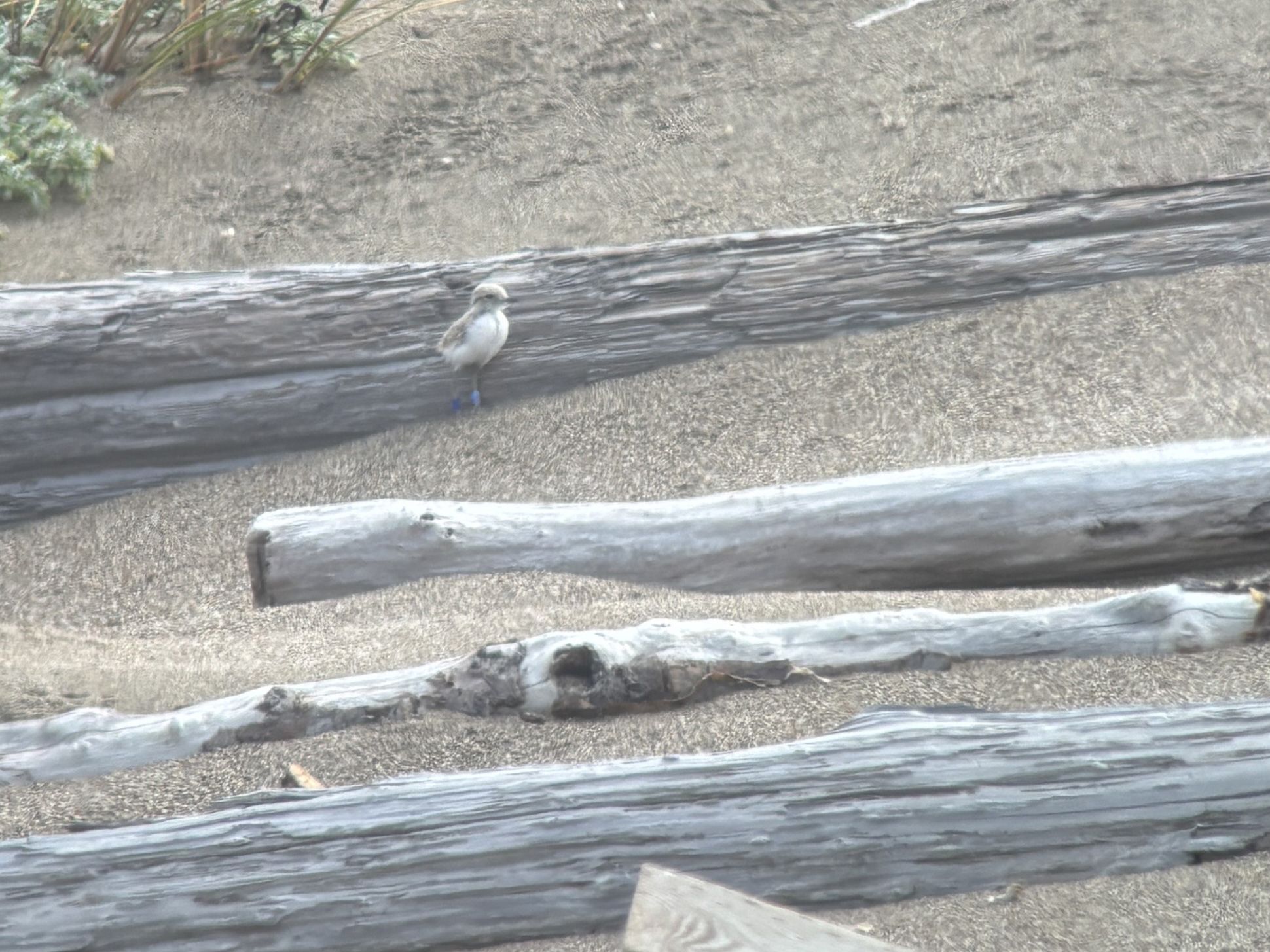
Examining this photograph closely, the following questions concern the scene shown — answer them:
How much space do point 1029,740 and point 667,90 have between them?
446cm

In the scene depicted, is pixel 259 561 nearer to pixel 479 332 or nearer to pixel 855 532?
pixel 479 332

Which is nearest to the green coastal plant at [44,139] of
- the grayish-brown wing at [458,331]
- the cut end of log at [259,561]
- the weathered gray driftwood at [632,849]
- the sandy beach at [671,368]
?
the sandy beach at [671,368]

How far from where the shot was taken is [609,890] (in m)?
2.64

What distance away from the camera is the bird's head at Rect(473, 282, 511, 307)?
466 centimetres

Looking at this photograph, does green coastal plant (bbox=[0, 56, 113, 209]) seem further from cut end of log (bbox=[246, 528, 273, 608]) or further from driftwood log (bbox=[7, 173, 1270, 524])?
cut end of log (bbox=[246, 528, 273, 608])

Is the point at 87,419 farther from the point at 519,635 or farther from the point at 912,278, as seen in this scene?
the point at 912,278

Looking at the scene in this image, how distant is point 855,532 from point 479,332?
1715 mm

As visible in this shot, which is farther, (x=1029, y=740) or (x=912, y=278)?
(x=912, y=278)

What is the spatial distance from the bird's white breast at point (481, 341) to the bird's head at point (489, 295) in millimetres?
41

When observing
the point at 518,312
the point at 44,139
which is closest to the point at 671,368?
the point at 518,312

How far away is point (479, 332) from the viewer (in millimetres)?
4617

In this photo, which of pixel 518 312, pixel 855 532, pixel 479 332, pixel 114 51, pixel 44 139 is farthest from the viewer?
pixel 114 51

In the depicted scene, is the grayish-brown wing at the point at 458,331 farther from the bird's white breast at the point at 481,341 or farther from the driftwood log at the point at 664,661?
the driftwood log at the point at 664,661

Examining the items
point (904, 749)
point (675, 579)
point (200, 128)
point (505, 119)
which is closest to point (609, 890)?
point (904, 749)
